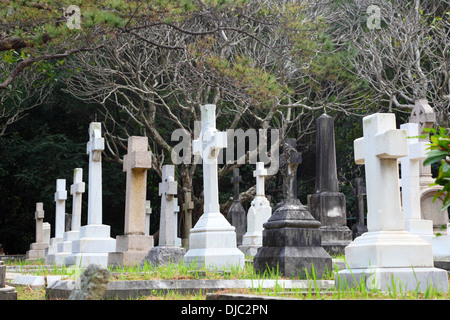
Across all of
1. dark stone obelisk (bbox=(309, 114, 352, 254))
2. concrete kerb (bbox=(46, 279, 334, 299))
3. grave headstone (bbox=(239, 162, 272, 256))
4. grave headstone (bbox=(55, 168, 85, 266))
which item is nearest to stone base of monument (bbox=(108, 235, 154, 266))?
grave headstone (bbox=(55, 168, 85, 266))

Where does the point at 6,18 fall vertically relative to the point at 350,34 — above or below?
below

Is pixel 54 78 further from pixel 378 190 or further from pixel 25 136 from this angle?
pixel 378 190

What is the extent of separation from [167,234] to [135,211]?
2.55 ft

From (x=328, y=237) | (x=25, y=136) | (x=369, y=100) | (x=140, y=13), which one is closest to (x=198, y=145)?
(x=140, y=13)

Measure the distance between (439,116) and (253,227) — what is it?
704cm

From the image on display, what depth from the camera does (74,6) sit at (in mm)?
9984

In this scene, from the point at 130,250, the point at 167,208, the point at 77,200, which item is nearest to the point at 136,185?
the point at 167,208

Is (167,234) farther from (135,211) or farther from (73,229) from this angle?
(73,229)

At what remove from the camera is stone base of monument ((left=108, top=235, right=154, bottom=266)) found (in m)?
10.7

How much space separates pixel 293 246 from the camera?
7453 millimetres

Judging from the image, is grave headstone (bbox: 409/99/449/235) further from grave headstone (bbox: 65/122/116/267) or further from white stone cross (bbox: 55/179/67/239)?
white stone cross (bbox: 55/179/67/239)

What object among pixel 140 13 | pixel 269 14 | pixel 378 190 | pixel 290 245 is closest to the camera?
pixel 378 190

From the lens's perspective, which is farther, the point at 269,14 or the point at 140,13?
the point at 269,14

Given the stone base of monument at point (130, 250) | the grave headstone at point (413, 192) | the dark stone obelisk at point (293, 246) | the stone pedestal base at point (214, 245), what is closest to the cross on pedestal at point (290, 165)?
the dark stone obelisk at point (293, 246)
